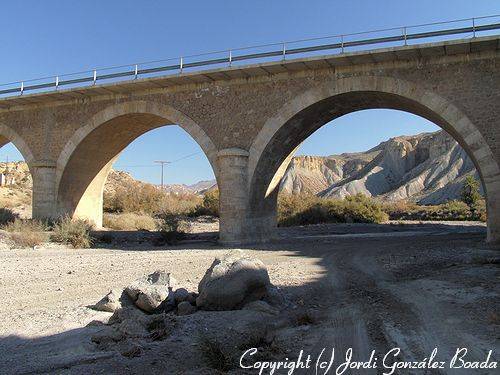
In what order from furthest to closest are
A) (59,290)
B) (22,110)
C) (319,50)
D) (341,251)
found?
1. (22,110)
2. (319,50)
3. (341,251)
4. (59,290)

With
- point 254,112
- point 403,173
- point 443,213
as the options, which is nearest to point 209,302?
point 254,112

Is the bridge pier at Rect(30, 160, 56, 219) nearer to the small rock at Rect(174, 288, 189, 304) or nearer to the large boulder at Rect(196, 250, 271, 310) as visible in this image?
the small rock at Rect(174, 288, 189, 304)

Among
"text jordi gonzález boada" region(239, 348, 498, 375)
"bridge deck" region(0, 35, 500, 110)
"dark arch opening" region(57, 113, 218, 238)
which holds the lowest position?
"text jordi gonzález boada" region(239, 348, 498, 375)

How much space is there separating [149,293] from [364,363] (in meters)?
2.75

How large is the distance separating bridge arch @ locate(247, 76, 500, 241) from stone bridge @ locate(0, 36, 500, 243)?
1.2 inches

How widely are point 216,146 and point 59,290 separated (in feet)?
26.8

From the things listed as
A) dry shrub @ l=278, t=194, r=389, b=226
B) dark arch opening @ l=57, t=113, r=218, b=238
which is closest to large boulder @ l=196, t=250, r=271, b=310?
dark arch opening @ l=57, t=113, r=218, b=238

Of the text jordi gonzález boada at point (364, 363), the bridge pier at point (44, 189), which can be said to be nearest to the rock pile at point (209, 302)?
the text jordi gonzález boada at point (364, 363)

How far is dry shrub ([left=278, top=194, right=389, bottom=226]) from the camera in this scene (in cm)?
2560

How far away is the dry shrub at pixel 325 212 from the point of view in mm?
25602

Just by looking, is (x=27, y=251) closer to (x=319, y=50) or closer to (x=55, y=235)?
(x=55, y=235)

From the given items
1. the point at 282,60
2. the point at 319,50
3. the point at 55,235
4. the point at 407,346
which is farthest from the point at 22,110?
the point at 407,346

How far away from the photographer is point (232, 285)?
5133 millimetres

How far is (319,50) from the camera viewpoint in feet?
41.6
